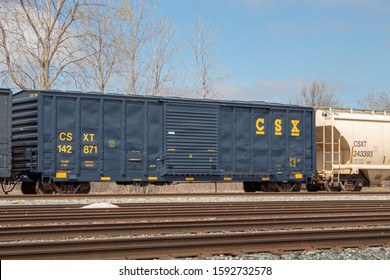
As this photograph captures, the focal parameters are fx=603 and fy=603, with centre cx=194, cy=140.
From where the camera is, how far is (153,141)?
21828 millimetres

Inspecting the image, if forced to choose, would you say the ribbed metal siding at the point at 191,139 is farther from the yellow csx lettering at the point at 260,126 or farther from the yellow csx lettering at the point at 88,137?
the yellow csx lettering at the point at 88,137

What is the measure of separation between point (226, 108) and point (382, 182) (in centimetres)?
896

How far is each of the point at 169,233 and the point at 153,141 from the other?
11297 millimetres

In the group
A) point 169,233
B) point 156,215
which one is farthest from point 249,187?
point 169,233

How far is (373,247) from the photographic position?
9.65 metres

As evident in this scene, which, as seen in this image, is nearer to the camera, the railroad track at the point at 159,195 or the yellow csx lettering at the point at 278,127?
the railroad track at the point at 159,195

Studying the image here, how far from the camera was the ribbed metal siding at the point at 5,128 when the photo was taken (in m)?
19.6

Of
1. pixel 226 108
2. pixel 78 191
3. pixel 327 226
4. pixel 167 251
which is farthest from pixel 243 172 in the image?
pixel 167 251

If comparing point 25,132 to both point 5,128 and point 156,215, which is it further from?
Answer: point 156,215

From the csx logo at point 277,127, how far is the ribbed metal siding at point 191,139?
201cm

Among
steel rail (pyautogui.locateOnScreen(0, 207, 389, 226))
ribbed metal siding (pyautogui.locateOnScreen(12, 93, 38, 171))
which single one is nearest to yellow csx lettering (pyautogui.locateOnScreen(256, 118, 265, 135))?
steel rail (pyautogui.locateOnScreen(0, 207, 389, 226))

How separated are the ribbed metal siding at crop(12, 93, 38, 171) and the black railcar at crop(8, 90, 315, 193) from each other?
0.03 metres

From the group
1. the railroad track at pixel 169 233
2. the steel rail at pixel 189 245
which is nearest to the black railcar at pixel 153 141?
the railroad track at pixel 169 233

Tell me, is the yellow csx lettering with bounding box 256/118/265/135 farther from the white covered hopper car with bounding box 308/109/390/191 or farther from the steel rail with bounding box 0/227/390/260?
the steel rail with bounding box 0/227/390/260
